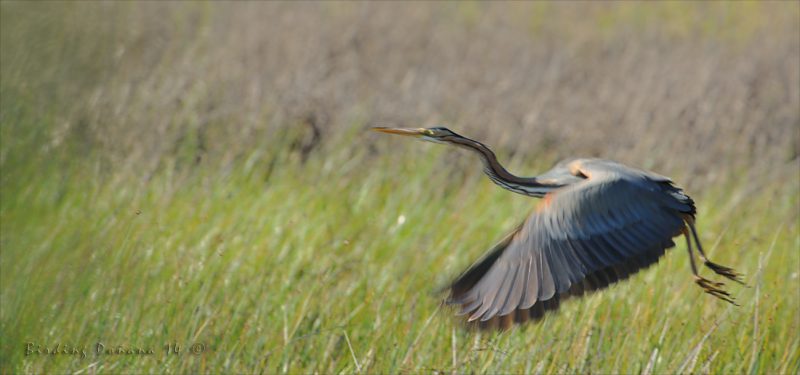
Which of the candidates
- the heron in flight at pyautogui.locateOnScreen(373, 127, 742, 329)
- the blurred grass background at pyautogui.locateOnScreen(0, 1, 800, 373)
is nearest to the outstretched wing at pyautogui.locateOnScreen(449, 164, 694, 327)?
the heron in flight at pyautogui.locateOnScreen(373, 127, 742, 329)

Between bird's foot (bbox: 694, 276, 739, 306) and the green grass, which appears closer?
bird's foot (bbox: 694, 276, 739, 306)

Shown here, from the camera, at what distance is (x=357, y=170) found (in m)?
6.21

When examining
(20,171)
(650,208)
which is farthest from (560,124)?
(650,208)

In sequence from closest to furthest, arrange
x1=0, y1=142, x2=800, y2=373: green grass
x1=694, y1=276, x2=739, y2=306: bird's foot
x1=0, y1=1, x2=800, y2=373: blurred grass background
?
1. x1=694, y1=276, x2=739, y2=306: bird's foot
2. x1=0, y1=142, x2=800, y2=373: green grass
3. x1=0, y1=1, x2=800, y2=373: blurred grass background

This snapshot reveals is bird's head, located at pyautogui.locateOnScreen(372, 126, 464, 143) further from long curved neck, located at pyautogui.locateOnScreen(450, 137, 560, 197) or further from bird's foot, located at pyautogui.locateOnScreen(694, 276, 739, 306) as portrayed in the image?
bird's foot, located at pyautogui.locateOnScreen(694, 276, 739, 306)

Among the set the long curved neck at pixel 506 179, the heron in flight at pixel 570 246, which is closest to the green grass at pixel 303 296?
the heron in flight at pixel 570 246

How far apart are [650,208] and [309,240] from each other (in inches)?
83.1

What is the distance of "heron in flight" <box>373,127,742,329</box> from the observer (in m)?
2.93

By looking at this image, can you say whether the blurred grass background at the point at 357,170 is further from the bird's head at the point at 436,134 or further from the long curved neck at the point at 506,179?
the bird's head at the point at 436,134

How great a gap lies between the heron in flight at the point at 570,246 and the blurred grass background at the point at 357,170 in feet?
0.77

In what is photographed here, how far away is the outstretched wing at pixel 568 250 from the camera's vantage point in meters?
2.93

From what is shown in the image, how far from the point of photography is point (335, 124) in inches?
267

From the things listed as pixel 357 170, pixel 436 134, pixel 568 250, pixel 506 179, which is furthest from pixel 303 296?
pixel 357 170

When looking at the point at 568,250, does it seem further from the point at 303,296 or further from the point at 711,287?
the point at 303,296
